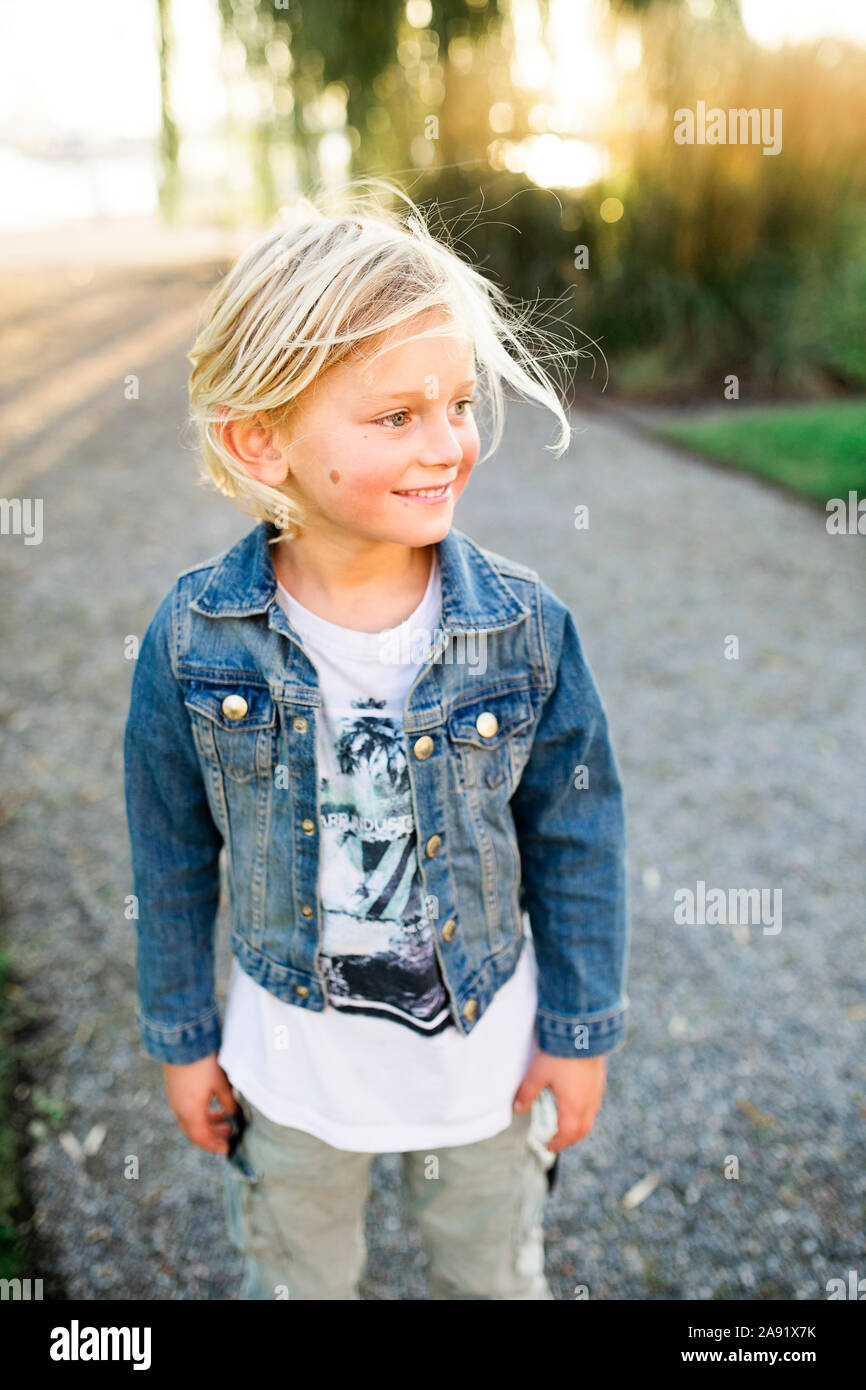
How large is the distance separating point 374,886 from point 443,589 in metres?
0.41

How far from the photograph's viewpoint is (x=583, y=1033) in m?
1.45

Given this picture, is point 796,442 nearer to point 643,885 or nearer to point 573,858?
point 643,885

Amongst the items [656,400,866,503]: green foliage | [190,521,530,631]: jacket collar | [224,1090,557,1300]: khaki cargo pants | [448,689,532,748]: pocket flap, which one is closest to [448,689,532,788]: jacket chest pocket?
[448,689,532,748]: pocket flap

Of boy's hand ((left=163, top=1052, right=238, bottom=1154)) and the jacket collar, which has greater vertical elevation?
the jacket collar

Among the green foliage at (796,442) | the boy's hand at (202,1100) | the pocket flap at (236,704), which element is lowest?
the boy's hand at (202,1100)

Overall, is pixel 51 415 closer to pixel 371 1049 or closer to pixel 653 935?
pixel 653 935

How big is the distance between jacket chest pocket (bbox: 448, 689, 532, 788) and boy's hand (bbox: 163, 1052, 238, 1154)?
636 mm

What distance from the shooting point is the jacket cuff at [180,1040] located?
57.6 inches

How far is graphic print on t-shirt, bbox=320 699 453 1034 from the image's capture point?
1275mm
